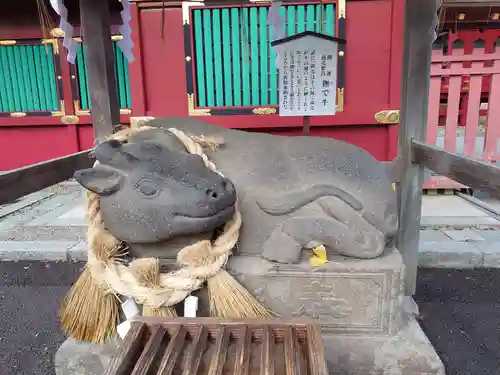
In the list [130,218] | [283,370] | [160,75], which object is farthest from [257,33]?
[283,370]

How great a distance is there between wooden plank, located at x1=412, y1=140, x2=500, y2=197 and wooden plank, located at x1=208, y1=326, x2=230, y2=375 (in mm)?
1048

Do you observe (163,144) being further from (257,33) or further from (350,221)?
(257,33)

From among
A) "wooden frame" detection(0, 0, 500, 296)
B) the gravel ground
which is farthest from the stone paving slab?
"wooden frame" detection(0, 0, 500, 296)

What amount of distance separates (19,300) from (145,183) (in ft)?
7.05

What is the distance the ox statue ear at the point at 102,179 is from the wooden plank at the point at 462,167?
132 cm

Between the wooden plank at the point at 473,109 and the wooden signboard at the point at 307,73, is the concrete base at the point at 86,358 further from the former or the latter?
the wooden plank at the point at 473,109

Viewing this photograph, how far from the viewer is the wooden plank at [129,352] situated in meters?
1.25

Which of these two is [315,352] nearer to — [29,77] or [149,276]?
[149,276]

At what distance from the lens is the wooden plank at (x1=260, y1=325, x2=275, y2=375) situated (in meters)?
1.24

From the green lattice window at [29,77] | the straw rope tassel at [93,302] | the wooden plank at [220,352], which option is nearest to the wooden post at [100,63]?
the straw rope tassel at [93,302]

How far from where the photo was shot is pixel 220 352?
133cm

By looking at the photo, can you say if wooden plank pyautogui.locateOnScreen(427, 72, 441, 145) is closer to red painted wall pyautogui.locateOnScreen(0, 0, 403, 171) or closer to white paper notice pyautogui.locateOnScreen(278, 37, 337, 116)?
red painted wall pyautogui.locateOnScreen(0, 0, 403, 171)

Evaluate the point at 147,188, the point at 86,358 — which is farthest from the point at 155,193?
the point at 86,358

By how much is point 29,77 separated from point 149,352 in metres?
5.21
